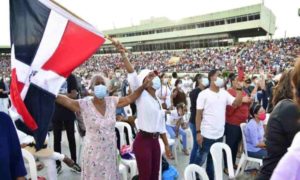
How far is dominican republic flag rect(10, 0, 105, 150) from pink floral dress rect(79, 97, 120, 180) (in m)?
0.45

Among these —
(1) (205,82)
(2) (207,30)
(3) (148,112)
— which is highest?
(2) (207,30)

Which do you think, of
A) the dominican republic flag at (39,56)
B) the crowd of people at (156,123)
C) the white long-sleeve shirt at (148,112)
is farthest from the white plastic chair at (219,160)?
the dominican republic flag at (39,56)

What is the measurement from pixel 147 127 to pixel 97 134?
55 centimetres

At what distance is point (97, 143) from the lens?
320 cm

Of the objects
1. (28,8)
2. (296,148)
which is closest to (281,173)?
(296,148)

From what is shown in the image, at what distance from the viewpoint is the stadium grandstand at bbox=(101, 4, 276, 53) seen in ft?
161

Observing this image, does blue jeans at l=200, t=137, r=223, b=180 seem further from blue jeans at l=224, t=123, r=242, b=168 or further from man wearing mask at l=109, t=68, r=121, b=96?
man wearing mask at l=109, t=68, r=121, b=96

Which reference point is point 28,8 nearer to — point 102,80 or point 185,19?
point 102,80

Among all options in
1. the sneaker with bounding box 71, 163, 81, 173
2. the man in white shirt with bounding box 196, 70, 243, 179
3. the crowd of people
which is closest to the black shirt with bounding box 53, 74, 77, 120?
the crowd of people

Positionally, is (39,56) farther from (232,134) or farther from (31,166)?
(232,134)

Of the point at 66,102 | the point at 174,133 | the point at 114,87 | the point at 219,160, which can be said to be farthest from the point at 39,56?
the point at 114,87

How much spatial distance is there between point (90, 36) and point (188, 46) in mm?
55643

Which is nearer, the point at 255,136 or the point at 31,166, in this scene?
the point at 31,166

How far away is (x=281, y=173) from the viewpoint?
1198 mm
